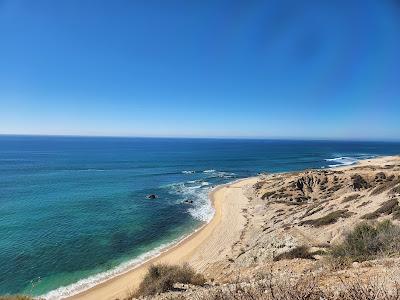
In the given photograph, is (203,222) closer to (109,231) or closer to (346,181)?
(109,231)

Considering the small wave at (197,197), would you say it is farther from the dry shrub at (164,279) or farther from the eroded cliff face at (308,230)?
the dry shrub at (164,279)

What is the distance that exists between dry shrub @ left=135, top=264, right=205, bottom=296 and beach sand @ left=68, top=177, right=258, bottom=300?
4915mm

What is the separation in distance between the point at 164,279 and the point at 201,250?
55.1 ft

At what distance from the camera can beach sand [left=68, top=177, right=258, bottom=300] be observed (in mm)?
24147

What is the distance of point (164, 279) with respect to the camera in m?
16.0

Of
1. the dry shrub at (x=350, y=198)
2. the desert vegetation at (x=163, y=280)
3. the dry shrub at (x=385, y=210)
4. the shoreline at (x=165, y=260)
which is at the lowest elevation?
the shoreline at (x=165, y=260)

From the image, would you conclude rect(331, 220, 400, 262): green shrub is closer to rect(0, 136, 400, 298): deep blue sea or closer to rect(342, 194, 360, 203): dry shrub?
rect(0, 136, 400, 298): deep blue sea

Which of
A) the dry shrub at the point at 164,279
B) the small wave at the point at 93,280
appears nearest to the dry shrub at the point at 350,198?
the small wave at the point at 93,280

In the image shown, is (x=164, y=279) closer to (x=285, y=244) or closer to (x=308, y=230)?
(x=285, y=244)

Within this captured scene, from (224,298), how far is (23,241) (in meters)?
32.3

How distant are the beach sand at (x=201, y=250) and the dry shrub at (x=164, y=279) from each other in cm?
492

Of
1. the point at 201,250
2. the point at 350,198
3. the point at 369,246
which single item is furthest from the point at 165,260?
the point at 350,198

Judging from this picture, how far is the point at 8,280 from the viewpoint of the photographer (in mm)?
25250

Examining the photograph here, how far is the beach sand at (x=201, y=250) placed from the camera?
24147 mm
